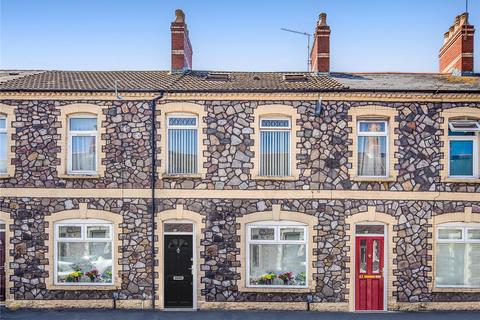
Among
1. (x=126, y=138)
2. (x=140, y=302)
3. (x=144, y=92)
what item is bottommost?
(x=140, y=302)

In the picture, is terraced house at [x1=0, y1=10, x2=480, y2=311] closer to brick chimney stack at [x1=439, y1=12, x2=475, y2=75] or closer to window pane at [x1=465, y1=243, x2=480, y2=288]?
window pane at [x1=465, y1=243, x2=480, y2=288]

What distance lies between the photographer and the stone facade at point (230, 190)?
13.9 meters

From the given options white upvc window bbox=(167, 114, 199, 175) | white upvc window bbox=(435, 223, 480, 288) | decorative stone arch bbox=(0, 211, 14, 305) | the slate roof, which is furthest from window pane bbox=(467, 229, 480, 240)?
decorative stone arch bbox=(0, 211, 14, 305)

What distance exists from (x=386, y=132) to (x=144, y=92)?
23.5 ft

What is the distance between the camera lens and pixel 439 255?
14039mm

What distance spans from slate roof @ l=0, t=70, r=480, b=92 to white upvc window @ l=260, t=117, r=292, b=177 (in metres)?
1.01

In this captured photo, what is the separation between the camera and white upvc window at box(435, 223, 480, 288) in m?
14.0

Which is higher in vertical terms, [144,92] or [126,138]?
[144,92]

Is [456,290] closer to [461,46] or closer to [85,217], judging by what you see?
[461,46]

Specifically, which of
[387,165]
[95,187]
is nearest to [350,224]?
[387,165]

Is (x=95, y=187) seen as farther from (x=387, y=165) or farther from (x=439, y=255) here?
(x=439, y=255)

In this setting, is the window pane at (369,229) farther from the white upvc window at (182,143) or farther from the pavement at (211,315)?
the white upvc window at (182,143)

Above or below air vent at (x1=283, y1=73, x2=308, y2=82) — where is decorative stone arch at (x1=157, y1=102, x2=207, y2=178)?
below

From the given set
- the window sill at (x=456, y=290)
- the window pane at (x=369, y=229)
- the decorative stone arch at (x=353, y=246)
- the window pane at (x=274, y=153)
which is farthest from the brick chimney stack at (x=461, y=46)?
the window sill at (x=456, y=290)
